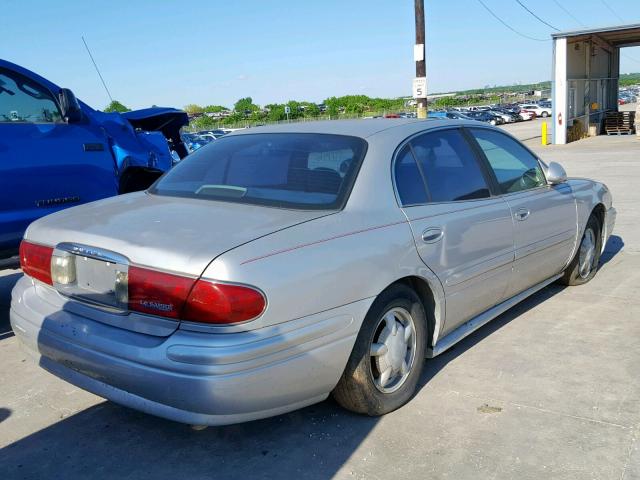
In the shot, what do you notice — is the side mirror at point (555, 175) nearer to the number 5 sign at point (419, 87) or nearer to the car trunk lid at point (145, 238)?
the car trunk lid at point (145, 238)

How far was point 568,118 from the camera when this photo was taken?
25703 mm

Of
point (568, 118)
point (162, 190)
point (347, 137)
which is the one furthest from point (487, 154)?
point (568, 118)

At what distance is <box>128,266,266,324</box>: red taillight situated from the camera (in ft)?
8.05

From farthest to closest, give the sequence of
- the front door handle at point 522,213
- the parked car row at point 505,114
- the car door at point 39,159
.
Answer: the parked car row at point 505,114 < the car door at point 39,159 < the front door handle at point 522,213

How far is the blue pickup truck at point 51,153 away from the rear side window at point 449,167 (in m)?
2.90

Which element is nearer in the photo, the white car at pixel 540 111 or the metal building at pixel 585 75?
the metal building at pixel 585 75

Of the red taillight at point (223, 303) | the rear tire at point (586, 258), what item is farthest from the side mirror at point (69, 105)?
the rear tire at point (586, 258)

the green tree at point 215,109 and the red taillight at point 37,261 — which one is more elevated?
the green tree at point 215,109

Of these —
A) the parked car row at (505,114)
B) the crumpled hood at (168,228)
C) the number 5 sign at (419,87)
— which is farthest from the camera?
the parked car row at (505,114)

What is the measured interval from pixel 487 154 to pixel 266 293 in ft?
7.48

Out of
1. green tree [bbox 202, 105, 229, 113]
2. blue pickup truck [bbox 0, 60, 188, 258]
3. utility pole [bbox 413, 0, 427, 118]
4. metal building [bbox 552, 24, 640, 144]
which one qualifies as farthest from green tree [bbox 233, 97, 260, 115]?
blue pickup truck [bbox 0, 60, 188, 258]

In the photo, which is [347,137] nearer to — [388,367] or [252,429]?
[388,367]

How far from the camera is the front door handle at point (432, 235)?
3.31 m

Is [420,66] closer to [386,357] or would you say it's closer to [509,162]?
[509,162]
